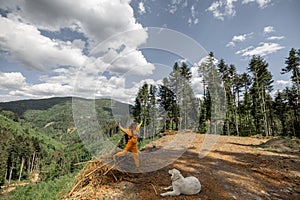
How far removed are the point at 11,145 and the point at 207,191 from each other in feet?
264

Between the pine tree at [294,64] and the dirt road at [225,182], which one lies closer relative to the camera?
the dirt road at [225,182]

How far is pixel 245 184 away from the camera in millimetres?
5773

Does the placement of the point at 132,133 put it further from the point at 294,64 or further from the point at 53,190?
the point at 294,64

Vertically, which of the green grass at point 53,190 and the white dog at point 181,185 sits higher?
the white dog at point 181,185

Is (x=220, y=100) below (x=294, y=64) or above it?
below

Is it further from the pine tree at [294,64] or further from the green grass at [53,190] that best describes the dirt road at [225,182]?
the pine tree at [294,64]

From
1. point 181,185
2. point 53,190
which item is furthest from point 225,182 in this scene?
point 53,190

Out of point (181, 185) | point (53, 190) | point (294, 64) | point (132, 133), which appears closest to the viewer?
point (181, 185)

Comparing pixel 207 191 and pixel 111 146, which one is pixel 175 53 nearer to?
pixel 111 146

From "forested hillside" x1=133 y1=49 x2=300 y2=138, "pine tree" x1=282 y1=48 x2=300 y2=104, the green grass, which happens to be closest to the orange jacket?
"forested hillside" x1=133 y1=49 x2=300 y2=138

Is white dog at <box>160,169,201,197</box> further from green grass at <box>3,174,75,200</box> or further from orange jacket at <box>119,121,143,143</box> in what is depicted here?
green grass at <box>3,174,75,200</box>

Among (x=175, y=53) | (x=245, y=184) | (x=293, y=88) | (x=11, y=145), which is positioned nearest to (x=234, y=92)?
(x=293, y=88)

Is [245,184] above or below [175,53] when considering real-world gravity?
below

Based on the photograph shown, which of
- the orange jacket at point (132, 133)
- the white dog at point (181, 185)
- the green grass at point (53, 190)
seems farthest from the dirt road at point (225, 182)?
the green grass at point (53, 190)
